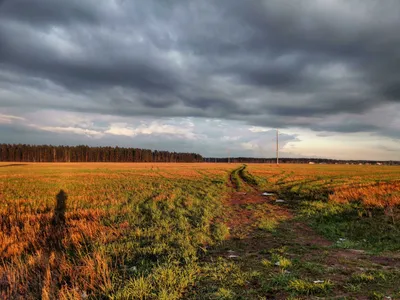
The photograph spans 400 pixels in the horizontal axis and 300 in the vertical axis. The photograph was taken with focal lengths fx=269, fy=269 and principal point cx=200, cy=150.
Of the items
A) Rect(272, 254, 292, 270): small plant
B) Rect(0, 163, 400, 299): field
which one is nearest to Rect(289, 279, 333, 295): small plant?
Rect(0, 163, 400, 299): field

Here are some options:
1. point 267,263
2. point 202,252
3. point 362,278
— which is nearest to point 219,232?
point 202,252

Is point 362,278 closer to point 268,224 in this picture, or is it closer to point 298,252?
point 298,252

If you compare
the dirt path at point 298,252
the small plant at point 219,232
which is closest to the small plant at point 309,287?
the dirt path at point 298,252

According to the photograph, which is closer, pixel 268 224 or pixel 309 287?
pixel 309 287

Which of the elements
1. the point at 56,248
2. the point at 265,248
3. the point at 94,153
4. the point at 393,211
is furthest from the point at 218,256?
the point at 94,153

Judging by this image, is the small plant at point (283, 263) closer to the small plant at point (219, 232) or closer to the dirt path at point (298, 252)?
the dirt path at point (298, 252)

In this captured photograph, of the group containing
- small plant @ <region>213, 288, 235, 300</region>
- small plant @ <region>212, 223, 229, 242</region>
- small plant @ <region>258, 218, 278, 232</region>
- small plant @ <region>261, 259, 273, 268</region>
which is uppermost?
small plant @ <region>213, 288, 235, 300</region>

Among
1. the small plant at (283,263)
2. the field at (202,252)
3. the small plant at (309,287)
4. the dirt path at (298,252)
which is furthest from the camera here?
the small plant at (283,263)

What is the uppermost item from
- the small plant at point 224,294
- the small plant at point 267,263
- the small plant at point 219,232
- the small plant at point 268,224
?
the small plant at point 224,294

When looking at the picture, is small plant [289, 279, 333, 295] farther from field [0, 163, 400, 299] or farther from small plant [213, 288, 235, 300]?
small plant [213, 288, 235, 300]

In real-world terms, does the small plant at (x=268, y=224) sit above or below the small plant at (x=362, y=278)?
below

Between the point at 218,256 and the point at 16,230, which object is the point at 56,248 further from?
the point at 218,256

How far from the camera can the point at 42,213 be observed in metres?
16.9

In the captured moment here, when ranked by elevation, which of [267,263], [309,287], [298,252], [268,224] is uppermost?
[309,287]
